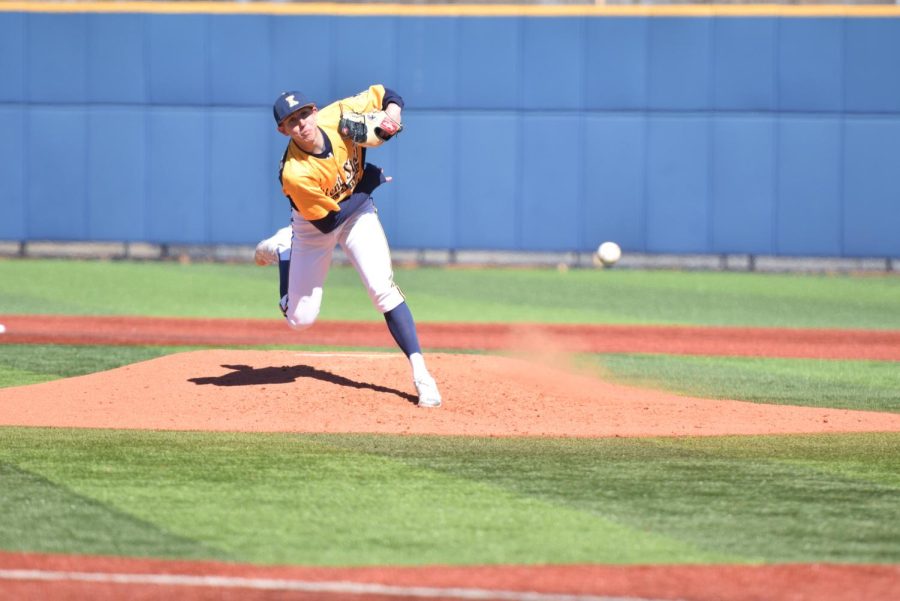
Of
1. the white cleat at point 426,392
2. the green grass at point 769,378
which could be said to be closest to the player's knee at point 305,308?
the white cleat at point 426,392

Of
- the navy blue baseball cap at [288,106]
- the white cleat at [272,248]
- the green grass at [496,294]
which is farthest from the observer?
the green grass at [496,294]

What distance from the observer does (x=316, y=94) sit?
22953 millimetres

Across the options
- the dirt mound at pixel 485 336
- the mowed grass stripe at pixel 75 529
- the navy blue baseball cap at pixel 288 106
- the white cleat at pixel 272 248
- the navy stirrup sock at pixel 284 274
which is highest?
the navy blue baseball cap at pixel 288 106

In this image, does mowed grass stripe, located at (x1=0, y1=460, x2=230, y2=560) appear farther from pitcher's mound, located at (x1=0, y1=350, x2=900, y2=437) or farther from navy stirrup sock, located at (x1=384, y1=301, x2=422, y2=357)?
navy stirrup sock, located at (x1=384, y1=301, x2=422, y2=357)

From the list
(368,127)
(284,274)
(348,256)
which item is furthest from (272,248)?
(368,127)

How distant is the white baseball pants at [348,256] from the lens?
8375 millimetres

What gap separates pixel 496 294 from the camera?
1862 centimetres

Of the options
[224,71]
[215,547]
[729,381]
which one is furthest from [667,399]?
[224,71]

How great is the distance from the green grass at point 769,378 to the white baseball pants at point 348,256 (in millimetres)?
2739

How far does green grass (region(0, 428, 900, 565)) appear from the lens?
5.07 metres

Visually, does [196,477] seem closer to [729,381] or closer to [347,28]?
[729,381]

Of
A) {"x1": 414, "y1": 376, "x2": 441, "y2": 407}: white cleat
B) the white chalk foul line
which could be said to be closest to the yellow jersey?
{"x1": 414, "y1": 376, "x2": 441, "y2": 407}: white cleat

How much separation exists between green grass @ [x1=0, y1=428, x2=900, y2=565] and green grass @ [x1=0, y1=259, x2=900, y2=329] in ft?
26.6

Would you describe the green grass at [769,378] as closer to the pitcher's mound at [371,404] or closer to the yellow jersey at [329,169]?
the pitcher's mound at [371,404]
